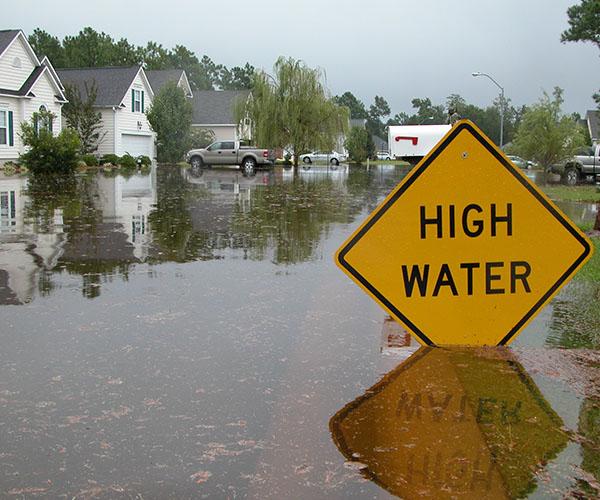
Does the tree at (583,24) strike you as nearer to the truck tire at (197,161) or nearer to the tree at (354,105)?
the truck tire at (197,161)

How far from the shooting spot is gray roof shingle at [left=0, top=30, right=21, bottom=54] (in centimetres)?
3441

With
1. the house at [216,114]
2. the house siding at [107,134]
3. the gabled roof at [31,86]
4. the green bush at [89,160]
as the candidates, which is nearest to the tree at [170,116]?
the house siding at [107,134]

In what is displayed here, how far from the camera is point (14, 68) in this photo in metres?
35.4

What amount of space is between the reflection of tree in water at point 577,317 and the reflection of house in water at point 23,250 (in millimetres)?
4772

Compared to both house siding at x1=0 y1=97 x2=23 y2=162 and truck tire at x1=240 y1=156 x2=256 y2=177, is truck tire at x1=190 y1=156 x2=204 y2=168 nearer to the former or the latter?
truck tire at x1=240 y1=156 x2=256 y2=177

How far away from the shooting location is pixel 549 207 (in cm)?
446

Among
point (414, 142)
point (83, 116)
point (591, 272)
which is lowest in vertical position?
point (591, 272)

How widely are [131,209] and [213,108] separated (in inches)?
2013

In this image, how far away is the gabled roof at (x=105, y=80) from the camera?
46.2 meters

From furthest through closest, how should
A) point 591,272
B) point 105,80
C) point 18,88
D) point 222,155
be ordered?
1. point 105,80
2. point 222,155
3. point 18,88
4. point 591,272

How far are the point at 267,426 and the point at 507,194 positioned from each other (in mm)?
2060

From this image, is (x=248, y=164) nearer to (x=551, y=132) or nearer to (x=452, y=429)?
(x=551, y=132)

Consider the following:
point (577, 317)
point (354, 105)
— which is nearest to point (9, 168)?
point (577, 317)

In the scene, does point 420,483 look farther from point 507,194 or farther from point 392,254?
point 507,194
